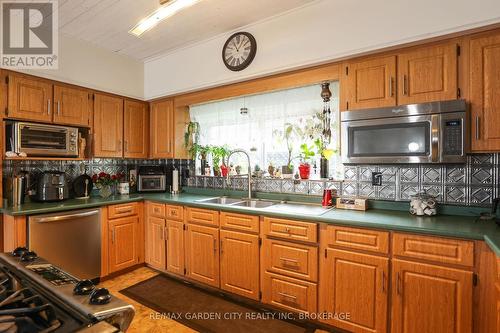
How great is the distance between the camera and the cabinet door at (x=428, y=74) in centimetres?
191

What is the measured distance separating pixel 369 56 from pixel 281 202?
1.54 m

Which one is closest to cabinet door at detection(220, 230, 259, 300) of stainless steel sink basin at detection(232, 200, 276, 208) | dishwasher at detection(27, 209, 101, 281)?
stainless steel sink basin at detection(232, 200, 276, 208)

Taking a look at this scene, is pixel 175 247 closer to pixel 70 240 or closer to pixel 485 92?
pixel 70 240

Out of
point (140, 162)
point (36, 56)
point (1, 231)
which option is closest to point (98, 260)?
point (1, 231)

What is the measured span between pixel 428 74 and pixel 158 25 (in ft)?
8.15

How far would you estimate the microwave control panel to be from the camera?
1842 mm

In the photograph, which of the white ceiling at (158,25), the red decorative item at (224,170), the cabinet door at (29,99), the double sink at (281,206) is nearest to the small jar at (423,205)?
the double sink at (281,206)

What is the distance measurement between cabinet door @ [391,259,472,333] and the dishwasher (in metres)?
2.75

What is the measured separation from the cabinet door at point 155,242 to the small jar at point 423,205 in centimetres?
248

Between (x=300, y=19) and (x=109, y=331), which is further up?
(x=300, y=19)

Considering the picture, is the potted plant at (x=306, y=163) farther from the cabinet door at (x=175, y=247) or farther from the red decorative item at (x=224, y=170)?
the cabinet door at (x=175, y=247)

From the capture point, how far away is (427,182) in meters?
2.22

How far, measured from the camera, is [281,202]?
2.85 meters

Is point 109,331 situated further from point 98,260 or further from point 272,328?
point 98,260
